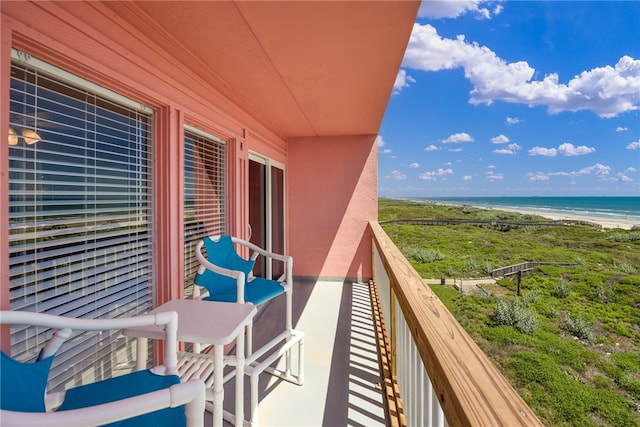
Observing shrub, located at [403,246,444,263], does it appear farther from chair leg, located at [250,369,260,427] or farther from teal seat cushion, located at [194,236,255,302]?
chair leg, located at [250,369,260,427]

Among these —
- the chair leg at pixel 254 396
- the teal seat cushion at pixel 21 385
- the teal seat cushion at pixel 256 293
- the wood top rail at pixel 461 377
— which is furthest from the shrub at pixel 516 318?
the teal seat cushion at pixel 21 385

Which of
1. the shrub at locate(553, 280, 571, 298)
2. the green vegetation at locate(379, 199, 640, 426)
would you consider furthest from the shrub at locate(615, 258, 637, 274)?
the shrub at locate(553, 280, 571, 298)

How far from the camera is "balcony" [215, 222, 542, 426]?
1.92 feet

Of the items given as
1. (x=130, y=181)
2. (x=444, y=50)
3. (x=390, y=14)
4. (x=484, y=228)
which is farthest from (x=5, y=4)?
(x=484, y=228)

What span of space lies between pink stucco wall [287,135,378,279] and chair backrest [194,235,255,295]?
252 cm

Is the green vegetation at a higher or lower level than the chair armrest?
lower

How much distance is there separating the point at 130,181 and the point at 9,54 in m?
0.80

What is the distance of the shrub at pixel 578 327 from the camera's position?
1190cm

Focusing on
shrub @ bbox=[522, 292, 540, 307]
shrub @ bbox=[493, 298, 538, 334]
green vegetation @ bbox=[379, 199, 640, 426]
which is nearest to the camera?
green vegetation @ bbox=[379, 199, 640, 426]

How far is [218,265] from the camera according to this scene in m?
2.20

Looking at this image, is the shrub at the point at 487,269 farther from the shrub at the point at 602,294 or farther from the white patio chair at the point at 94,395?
the white patio chair at the point at 94,395

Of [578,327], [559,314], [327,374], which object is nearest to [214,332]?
[327,374]

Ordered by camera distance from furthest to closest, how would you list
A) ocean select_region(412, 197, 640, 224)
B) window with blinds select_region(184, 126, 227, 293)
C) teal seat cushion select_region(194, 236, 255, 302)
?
ocean select_region(412, 197, 640, 224), window with blinds select_region(184, 126, 227, 293), teal seat cushion select_region(194, 236, 255, 302)

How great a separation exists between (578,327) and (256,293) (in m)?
15.9
